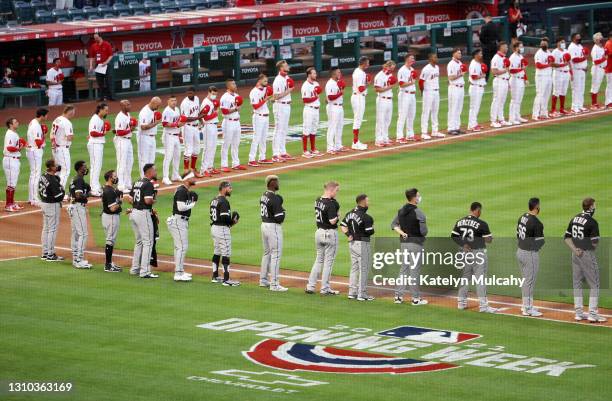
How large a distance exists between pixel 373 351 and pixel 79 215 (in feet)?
21.5

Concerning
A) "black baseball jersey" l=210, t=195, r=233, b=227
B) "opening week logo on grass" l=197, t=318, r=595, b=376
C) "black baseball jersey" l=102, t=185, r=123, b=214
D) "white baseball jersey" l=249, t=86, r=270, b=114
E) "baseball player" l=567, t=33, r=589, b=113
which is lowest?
"opening week logo on grass" l=197, t=318, r=595, b=376

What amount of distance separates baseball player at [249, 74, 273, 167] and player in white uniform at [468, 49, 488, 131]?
5678 mm

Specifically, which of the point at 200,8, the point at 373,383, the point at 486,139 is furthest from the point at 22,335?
the point at 200,8

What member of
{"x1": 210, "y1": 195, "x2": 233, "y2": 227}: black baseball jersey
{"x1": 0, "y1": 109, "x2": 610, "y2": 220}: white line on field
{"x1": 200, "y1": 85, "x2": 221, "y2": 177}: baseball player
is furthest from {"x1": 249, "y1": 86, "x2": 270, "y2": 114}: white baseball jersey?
{"x1": 210, "y1": 195, "x2": 233, "y2": 227}: black baseball jersey

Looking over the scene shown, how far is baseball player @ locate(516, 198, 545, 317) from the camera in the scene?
1833 centimetres

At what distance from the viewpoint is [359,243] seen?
19.4 meters

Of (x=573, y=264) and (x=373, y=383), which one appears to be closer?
(x=373, y=383)

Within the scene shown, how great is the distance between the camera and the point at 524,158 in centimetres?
3002

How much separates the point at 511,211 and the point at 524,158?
553cm

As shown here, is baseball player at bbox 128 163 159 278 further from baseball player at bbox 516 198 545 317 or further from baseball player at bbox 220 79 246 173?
baseball player at bbox 220 79 246 173

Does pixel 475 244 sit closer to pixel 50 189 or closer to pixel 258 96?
pixel 50 189

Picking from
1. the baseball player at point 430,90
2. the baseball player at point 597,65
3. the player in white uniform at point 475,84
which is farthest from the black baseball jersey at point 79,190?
the baseball player at point 597,65

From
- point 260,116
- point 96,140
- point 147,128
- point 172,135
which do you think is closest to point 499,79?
point 260,116

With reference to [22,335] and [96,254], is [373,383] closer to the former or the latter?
[22,335]
